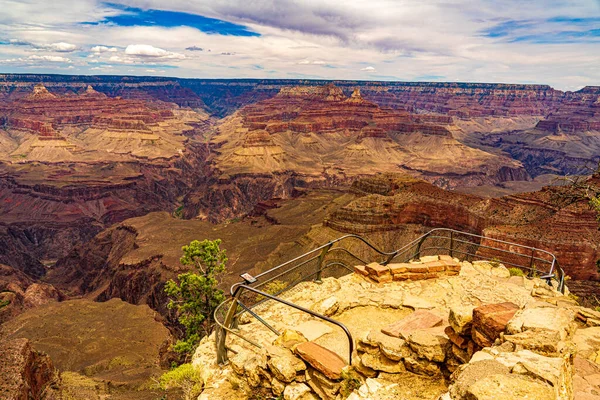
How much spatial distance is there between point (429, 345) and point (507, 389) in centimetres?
238

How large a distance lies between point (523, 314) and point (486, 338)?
919 millimetres

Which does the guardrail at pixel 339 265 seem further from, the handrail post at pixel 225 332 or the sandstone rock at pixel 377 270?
the sandstone rock at pixel 377 270

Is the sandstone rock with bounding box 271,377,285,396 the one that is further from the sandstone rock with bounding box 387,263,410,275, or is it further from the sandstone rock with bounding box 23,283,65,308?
the sandstone rock with bounding box 23,283,65,308

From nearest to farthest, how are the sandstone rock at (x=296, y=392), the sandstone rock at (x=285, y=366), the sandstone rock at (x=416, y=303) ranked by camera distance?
the sandstone rock at (x=296, y=392), the sandstone rock at (x=285, y=366), the sandstone rock at (x=416, y=303)

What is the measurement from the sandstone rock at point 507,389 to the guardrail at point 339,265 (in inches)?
104

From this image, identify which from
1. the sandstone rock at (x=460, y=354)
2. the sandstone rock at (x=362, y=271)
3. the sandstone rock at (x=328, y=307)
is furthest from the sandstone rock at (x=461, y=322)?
the sandstone rock at (x=362, y=271)

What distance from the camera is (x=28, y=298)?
69.1 meters

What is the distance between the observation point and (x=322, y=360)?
7.91 m

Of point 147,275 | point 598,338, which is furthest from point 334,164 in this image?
point 598,338

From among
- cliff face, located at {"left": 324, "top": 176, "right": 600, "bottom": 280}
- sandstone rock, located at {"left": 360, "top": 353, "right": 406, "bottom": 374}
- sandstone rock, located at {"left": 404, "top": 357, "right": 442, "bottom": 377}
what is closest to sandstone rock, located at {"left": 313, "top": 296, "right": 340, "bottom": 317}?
sandstone rock, located at {"left": 360, "top": 353, "right": 406, "bottom": 374}

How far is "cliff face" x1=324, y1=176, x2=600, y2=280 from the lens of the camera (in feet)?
155

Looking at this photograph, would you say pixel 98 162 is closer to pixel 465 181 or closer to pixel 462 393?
pixel 465 181

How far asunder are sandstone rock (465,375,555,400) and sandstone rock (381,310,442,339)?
2.94 metres

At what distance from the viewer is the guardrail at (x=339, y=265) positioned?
30.8 ft
